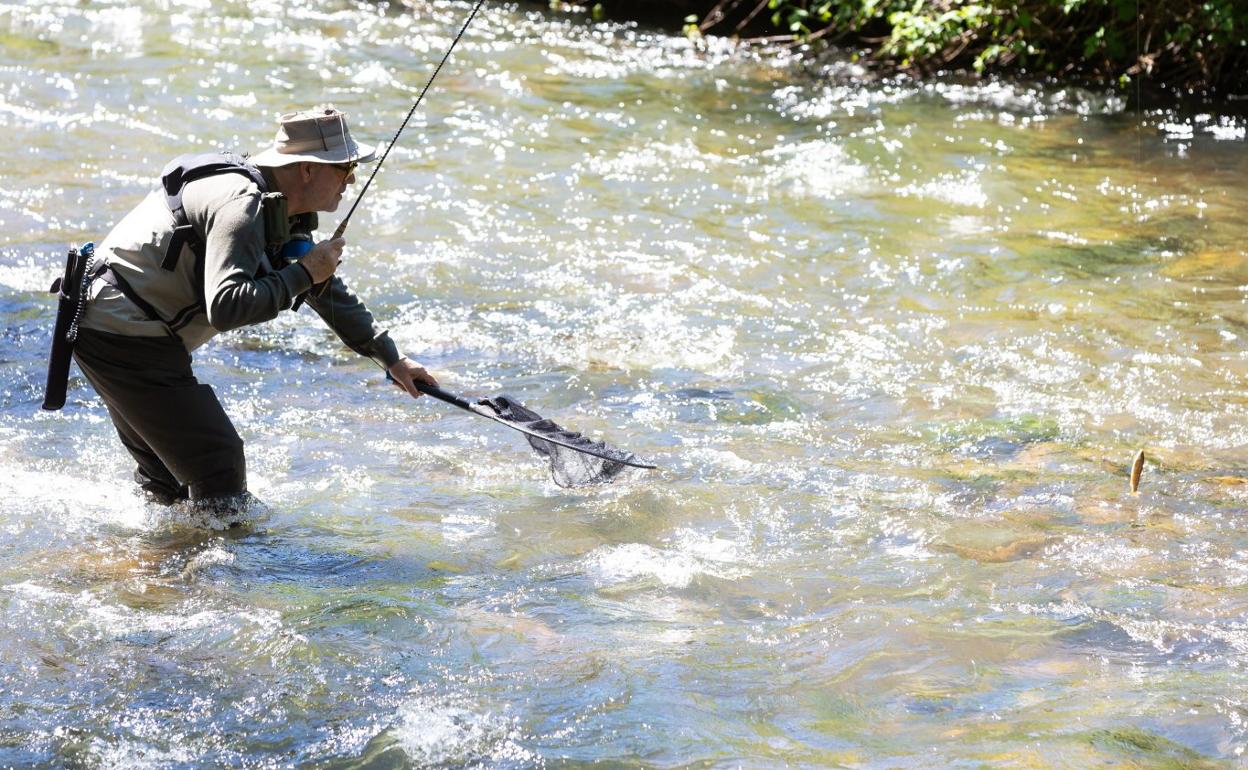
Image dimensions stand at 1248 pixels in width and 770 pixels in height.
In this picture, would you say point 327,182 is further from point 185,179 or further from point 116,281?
point 116,281

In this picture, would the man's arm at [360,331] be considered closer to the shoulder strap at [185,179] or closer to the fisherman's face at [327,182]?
the fisherman's face at [327,182]

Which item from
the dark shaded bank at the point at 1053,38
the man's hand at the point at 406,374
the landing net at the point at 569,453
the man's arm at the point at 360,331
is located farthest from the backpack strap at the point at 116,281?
the dark shaded bank at the point at 1053,38

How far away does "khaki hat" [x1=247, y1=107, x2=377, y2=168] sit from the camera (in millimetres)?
4348

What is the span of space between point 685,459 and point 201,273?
2.41 metres

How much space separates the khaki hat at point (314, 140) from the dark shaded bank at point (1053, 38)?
32.5 ft

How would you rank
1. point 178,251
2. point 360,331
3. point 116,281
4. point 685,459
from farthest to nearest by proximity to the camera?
point 685,459 → point 360,331 → point 116,281 → point 178,251

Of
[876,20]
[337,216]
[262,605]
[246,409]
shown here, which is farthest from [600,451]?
[876,20]

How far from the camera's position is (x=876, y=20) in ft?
49.1

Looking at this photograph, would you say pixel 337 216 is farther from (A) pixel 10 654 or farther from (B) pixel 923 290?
(A) pixel 10 654

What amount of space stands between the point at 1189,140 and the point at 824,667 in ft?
30.1

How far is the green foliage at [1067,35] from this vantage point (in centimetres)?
1259

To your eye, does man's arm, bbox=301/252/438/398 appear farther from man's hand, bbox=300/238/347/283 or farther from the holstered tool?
the holstered tool

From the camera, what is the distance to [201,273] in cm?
436

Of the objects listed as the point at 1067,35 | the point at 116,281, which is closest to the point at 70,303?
the point at 116,281
